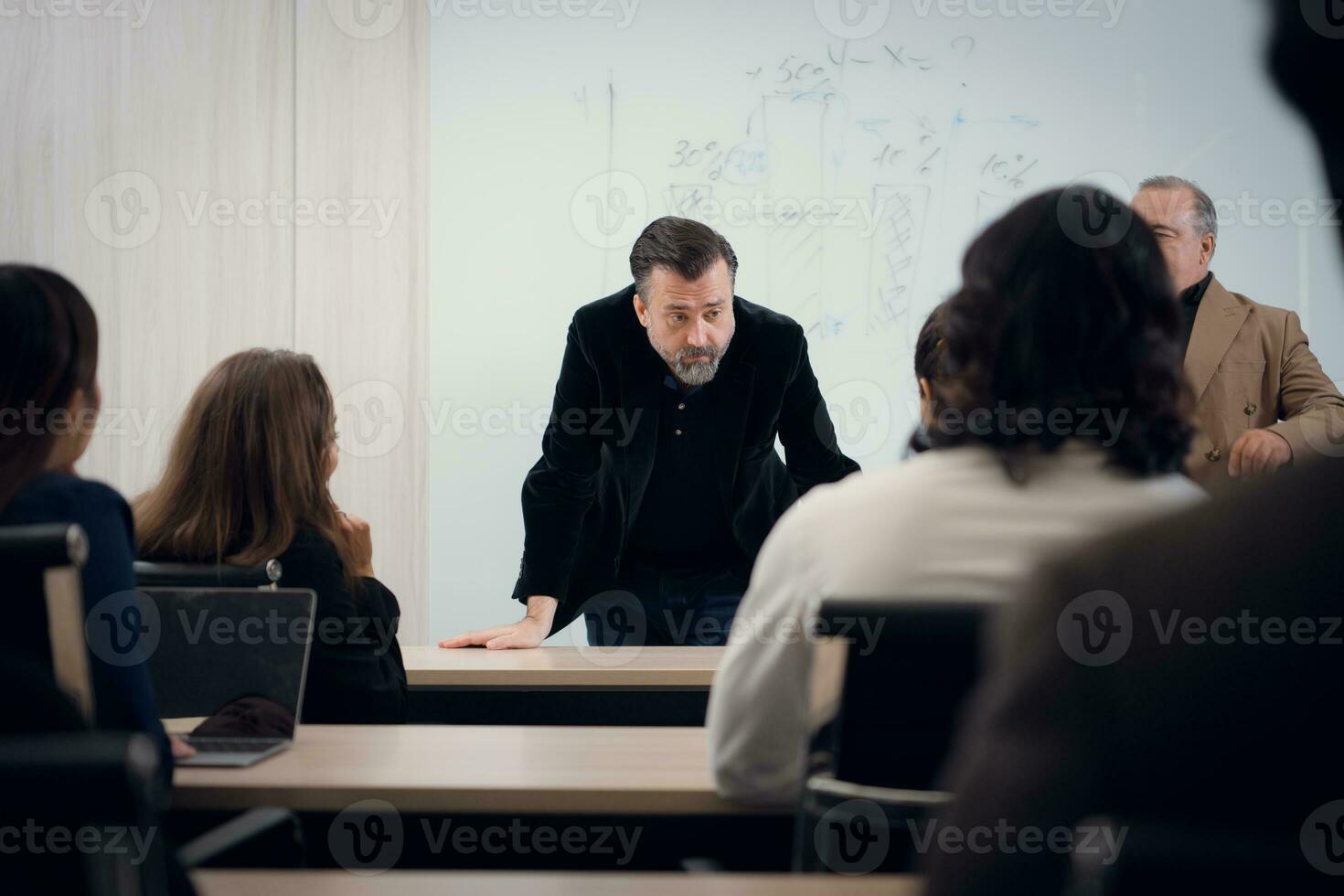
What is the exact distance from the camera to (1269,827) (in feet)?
1.33

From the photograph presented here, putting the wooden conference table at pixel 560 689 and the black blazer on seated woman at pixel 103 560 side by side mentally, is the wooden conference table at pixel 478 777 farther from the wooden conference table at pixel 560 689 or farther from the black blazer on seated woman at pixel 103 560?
the wooden conference table at pixel 560 689

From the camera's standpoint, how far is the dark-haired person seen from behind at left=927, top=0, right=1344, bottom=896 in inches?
15.8

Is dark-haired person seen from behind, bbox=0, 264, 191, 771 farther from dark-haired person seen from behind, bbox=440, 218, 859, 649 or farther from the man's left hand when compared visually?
the man's left hand

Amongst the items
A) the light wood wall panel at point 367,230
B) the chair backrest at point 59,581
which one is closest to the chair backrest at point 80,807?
the chair backrest at point 59,581

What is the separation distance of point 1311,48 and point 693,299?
2.60m

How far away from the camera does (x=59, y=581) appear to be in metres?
0.93

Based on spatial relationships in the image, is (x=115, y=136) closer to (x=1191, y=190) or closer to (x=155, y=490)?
(x=155, y=490)

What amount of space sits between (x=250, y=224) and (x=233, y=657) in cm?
274

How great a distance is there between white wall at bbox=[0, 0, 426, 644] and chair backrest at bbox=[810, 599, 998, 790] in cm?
311

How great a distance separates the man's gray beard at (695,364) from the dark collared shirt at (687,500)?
0.16 ft

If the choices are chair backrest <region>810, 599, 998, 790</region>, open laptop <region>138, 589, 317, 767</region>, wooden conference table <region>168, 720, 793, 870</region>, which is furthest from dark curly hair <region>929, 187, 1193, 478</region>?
open laptop <region>138, 589, 317, 767</region>

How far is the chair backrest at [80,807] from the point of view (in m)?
0.81

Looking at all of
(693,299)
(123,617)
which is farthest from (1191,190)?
(123,617)

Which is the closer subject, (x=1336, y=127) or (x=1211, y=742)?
(x=1336, y=127)
